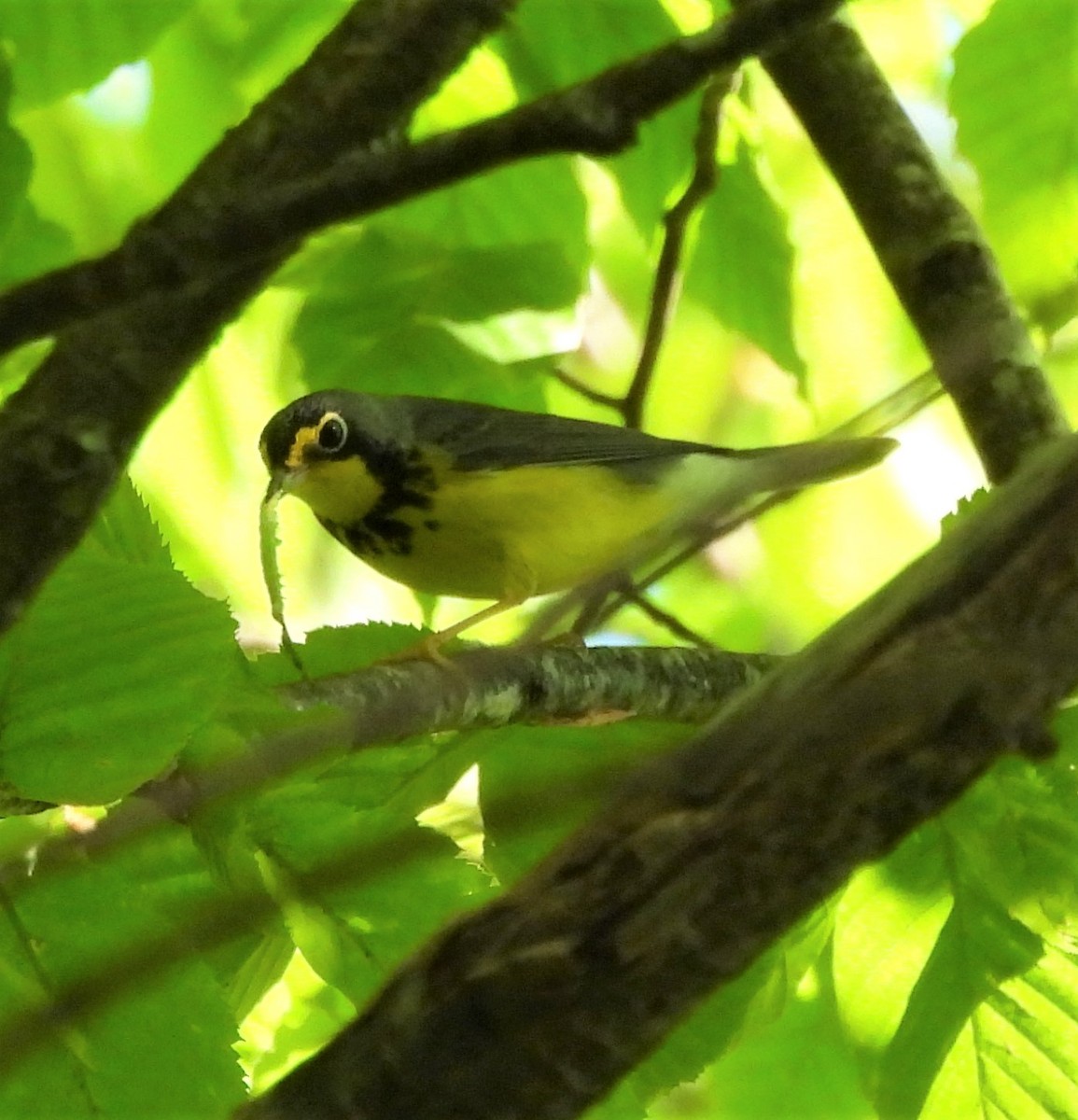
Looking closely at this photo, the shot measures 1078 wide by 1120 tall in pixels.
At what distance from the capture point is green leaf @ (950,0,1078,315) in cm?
139

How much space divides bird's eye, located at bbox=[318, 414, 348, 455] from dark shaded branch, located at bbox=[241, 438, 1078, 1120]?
1.39m

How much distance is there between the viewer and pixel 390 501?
2.10 m

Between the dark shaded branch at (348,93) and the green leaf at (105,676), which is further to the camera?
the dark shaded branch at (348,93)

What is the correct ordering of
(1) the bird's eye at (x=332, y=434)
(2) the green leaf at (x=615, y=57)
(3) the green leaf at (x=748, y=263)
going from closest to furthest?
(2) the green leaf at (x=615, y=57), (3) the green leaf at (x=748, y=263), (1) the bird's eye at (x=332, y=434)

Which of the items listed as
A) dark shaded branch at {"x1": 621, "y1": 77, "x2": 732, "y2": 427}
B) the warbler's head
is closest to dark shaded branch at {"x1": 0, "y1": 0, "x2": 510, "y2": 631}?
dark shaded branch at {"x1": 621, "y1": 77, "x2": 732, "y2": 427}

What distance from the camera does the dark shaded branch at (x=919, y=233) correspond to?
1.52 m

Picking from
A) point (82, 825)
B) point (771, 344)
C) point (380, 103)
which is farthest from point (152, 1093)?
point (771, 344)

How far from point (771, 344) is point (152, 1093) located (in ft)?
3.22

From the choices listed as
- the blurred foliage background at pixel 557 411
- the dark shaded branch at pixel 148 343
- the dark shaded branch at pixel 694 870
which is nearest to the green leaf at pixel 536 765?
the blurred foliage background at pixel 557 411

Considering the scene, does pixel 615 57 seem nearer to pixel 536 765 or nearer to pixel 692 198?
pixel 692 198

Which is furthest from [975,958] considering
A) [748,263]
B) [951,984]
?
[748,263]

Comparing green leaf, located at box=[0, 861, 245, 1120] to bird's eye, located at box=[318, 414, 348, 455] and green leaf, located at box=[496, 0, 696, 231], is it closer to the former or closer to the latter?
green leaf, located at box=[496, 0, 696, 231]

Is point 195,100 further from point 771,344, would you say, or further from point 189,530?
point 771,344

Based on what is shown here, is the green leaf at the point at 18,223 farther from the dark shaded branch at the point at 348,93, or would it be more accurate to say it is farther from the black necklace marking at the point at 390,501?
the black necklace marking at the point at 390,501
